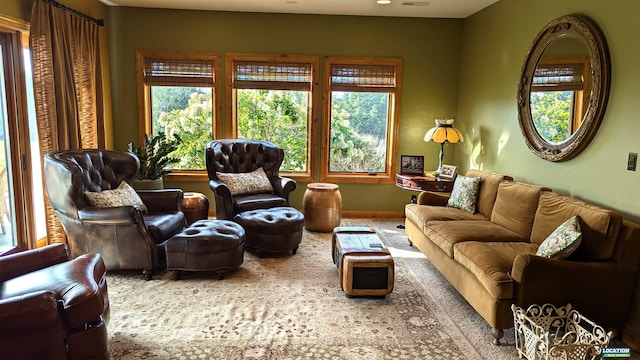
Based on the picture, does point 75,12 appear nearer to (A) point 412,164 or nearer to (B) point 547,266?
(A) point 412,164

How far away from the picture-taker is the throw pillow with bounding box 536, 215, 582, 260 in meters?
2.59

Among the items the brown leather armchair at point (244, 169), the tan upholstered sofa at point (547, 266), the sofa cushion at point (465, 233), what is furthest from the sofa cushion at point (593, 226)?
the brown leather armchair at point (244, 169)

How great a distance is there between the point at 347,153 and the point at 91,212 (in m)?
3.45

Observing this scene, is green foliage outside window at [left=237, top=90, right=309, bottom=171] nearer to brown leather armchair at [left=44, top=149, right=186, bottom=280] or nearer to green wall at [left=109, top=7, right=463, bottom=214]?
green wall at [left=109, top=7, right=463, bottom=214]

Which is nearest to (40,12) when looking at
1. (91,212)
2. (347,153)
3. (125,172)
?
(125,172)

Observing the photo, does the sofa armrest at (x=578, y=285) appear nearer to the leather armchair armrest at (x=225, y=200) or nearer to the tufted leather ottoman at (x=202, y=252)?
the tufted leather ottoman at (x=202, y=252)

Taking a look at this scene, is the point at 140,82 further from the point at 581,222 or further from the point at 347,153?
the point at 581,222

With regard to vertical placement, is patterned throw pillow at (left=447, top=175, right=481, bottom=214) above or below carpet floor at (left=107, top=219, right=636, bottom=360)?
above

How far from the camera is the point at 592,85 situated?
10.3 ft

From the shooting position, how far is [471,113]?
17.6ft

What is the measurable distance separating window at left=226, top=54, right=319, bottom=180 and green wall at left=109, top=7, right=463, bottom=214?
0.17 m

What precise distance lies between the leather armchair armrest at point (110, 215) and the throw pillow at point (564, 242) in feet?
10.3

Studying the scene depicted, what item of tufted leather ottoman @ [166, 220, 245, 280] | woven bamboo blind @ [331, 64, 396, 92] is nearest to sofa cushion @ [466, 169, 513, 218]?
woven bamboo blind @ [331, 64, 396, 92]

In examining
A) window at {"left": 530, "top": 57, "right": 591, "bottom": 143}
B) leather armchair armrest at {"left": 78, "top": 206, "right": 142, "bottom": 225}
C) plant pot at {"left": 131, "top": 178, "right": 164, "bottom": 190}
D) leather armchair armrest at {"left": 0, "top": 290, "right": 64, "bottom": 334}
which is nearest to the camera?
leather armchair armrest at {"left": 0, "top": 290, "right": 64, "bottom": 334}
